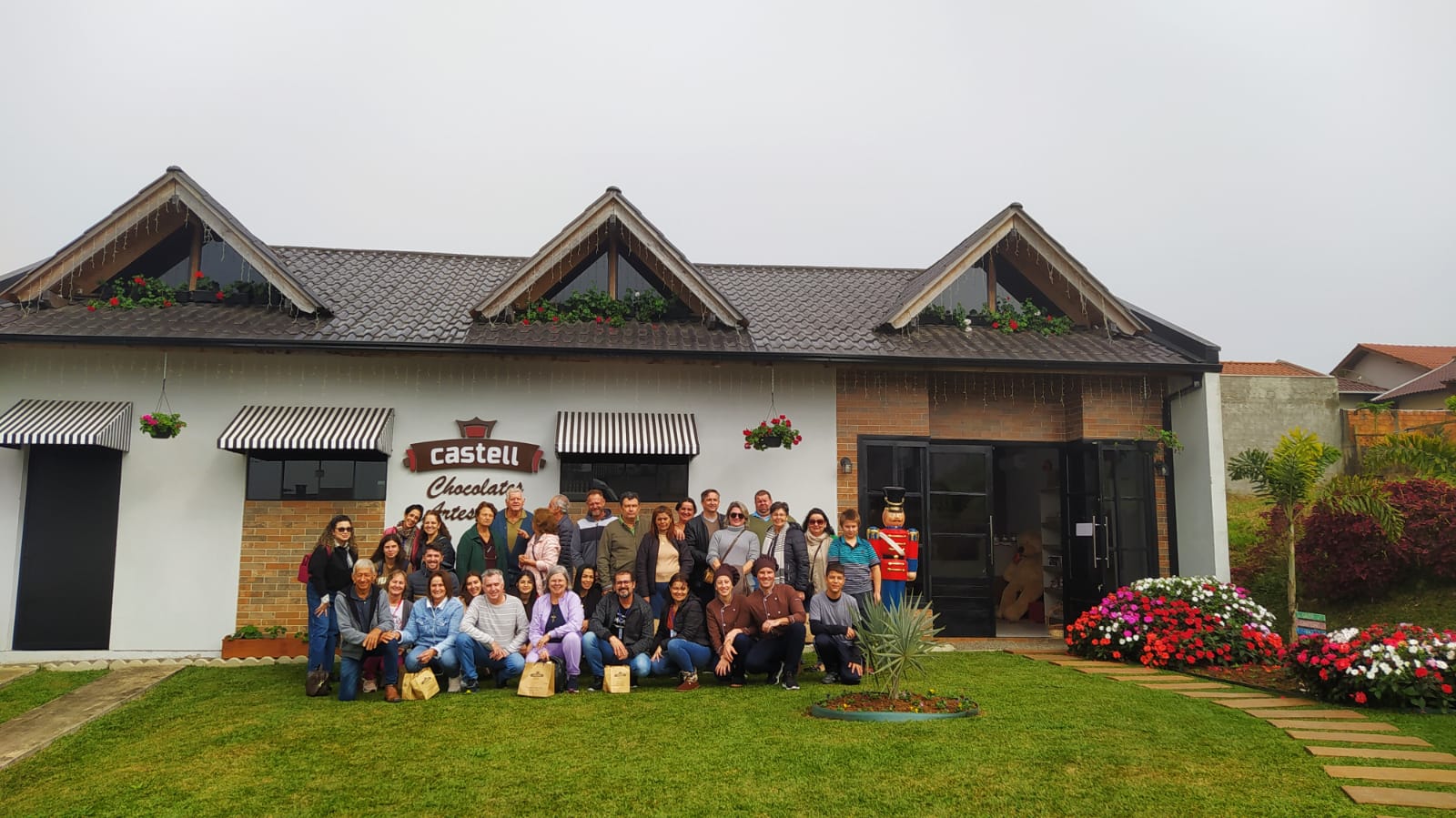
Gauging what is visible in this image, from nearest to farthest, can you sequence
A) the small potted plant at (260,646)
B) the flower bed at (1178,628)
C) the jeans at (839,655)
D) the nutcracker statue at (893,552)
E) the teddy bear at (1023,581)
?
the jeans at (839,655) → the flower bed at (1178,628) → the nutcracker statue at (893,552) → the small potted plant at (260,646) → the teddy bear at (1023,581)

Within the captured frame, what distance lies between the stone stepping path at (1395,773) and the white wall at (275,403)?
621cm

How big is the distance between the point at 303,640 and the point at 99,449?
311cm

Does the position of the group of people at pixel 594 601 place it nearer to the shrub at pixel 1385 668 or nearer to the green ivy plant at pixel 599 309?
the green ivy plant at pixel 599 309

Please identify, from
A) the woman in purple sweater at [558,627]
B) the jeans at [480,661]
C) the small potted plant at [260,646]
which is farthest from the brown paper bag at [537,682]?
the small potted plant at [260,646]

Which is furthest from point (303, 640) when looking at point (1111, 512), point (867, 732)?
point (1111, 512)

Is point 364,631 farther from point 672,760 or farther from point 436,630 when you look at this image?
point 672,760

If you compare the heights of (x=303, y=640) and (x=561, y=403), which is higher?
(x=561, y=403)

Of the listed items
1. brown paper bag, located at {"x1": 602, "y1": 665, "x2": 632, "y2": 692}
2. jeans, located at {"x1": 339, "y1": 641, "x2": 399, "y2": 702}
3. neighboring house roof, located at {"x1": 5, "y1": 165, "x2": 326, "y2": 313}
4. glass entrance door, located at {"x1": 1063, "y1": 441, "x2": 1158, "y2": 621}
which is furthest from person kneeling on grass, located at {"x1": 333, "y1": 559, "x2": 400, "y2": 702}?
glass entrance door, located at {"x1": 1063, "y1": 441, "x2": 1158, "y2": 621}

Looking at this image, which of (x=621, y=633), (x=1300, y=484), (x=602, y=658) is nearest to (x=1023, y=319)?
(x=1300, y=484)

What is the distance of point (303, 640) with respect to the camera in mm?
9688

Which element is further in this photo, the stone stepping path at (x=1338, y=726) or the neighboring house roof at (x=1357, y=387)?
the neighboring house roof at (x=1357, y=387)

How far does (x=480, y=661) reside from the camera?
26.0 ft

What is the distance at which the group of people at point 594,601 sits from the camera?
25.2ft

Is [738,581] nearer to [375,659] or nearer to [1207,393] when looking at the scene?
[375,659]
